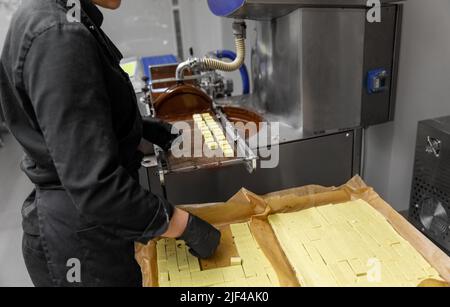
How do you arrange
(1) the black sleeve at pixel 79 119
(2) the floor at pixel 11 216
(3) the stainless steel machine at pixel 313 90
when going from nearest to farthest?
1. (1) the black sleeve at pixel 79 119
2. (3) the stainless steel machine at pixel 313 90
3. (2) the floor at pixel 11 216

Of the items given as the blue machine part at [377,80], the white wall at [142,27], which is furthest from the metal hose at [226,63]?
the white wall at [142,27]

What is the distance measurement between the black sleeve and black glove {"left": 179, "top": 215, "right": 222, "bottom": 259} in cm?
15

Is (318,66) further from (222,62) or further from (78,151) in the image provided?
(78,151)

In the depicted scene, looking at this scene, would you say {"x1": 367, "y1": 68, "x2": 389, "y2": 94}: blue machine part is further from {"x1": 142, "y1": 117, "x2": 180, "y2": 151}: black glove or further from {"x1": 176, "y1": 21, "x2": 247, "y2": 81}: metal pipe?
{"x1": 142, "y1": 117, "x2": 180, "y2": 151}: black glove

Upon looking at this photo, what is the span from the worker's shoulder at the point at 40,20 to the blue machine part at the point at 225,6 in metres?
0.54

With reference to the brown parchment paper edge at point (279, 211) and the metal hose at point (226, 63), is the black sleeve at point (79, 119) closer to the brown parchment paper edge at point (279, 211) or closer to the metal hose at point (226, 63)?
the brown parchment paper edge at point (279, 211)

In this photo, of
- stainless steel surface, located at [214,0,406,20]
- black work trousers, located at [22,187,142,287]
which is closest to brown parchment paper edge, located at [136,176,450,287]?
black work trousers, located at [22,187,142,287]

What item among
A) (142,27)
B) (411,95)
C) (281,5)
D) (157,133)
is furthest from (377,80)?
(142,27)

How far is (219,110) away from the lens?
135 centimetres

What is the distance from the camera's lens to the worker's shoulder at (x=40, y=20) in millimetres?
611

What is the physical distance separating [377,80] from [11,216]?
2.06 m

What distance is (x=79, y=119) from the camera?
602 millimetres

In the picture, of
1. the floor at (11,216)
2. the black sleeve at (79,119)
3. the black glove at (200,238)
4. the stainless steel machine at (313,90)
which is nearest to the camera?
the black sleeve at (79,119)

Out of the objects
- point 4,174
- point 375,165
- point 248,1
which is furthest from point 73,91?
point 4,174
